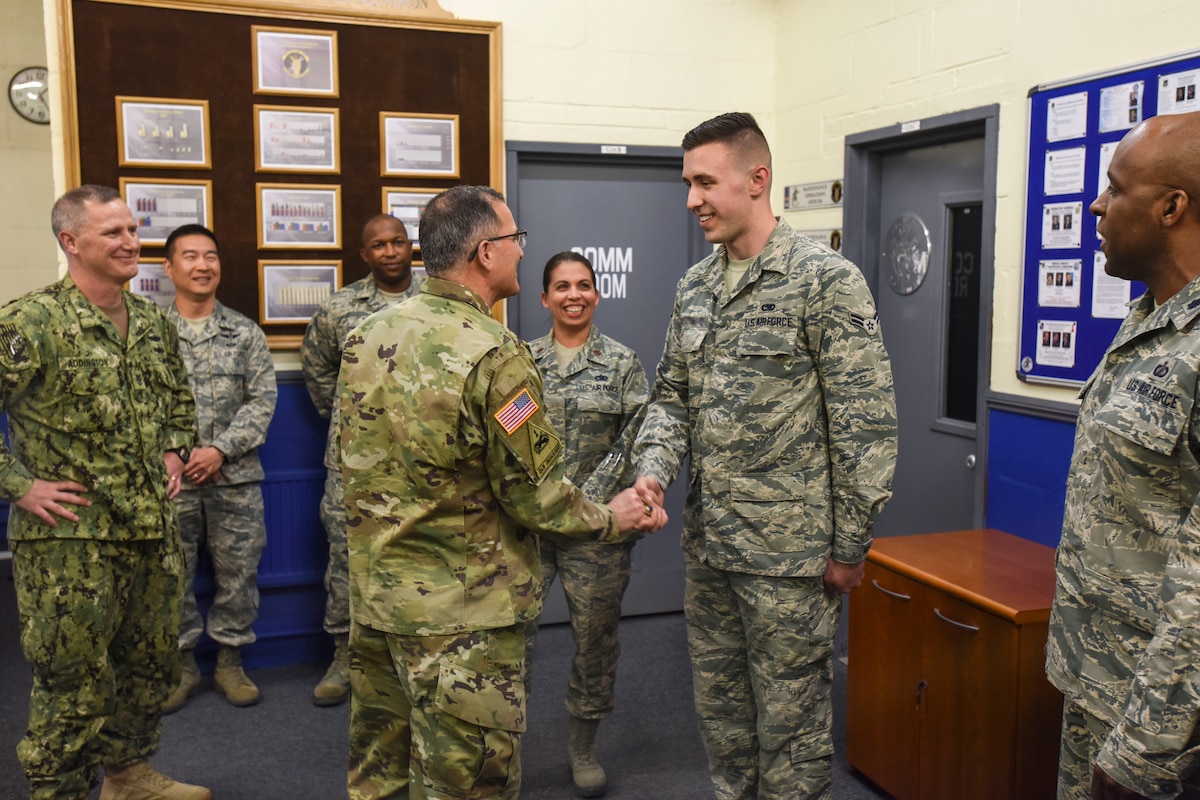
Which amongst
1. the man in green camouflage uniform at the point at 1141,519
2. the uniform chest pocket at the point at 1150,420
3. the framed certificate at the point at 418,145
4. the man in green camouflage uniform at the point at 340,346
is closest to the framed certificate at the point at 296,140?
the framed certificate at the point at 418,145

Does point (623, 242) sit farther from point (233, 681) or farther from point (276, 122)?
point (233, 681)

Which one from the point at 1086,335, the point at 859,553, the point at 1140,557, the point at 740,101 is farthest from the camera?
the point at 740,101

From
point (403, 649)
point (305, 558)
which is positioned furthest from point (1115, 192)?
point (305, 558)

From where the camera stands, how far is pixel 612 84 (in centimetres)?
405

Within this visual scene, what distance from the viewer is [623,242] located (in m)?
4.27

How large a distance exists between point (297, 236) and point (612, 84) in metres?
1.42

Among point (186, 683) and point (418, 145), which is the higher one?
point (418, 145)

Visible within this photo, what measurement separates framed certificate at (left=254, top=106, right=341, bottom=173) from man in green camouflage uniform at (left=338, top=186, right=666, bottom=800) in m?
2.01

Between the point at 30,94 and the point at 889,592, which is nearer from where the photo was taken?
the point at 889,592

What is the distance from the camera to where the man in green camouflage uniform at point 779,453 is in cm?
209

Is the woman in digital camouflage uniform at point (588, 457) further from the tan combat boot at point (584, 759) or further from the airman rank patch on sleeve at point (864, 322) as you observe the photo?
the airman rank patch on sleeve at point (864, 322)

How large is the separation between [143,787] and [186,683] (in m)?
0.89

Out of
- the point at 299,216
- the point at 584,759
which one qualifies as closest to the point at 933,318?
the point at 584,759

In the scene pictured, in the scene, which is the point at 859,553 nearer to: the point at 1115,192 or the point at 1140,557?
the point at 1140,557
